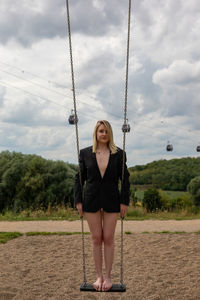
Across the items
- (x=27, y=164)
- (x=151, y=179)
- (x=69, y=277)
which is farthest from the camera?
(x=151, y=179)

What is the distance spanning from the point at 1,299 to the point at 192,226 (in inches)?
293

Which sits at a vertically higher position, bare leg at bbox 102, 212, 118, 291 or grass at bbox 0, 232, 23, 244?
bare leg at bbox 102, 212, 118, 291

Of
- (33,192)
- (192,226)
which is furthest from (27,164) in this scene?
(192,226)

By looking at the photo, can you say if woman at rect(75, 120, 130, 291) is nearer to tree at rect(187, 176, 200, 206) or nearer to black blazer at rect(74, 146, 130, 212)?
black blazer at rect(74, 146, 130, 212)

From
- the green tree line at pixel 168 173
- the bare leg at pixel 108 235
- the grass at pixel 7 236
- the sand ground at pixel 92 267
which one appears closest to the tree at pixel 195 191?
the green tree line at pixel 168 173

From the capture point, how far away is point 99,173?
173 inches

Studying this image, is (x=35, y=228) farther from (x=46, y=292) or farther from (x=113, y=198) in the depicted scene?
(x=113, y=198)

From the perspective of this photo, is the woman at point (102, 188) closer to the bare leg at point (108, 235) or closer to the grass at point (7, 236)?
the bare leg at point (108, 235)

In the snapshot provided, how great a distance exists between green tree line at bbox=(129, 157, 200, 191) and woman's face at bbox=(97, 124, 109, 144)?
4209 cm

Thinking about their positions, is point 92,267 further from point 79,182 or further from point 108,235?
point 79,182

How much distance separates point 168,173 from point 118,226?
3965 centimetres

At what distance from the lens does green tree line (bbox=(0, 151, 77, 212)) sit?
66.1ft

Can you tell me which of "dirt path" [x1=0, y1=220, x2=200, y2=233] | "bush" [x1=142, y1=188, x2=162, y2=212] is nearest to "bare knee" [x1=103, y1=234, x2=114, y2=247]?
"dirt path" [x1=0, y1=220, x2=200, y2=233]

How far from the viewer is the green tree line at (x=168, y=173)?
1827 inches
